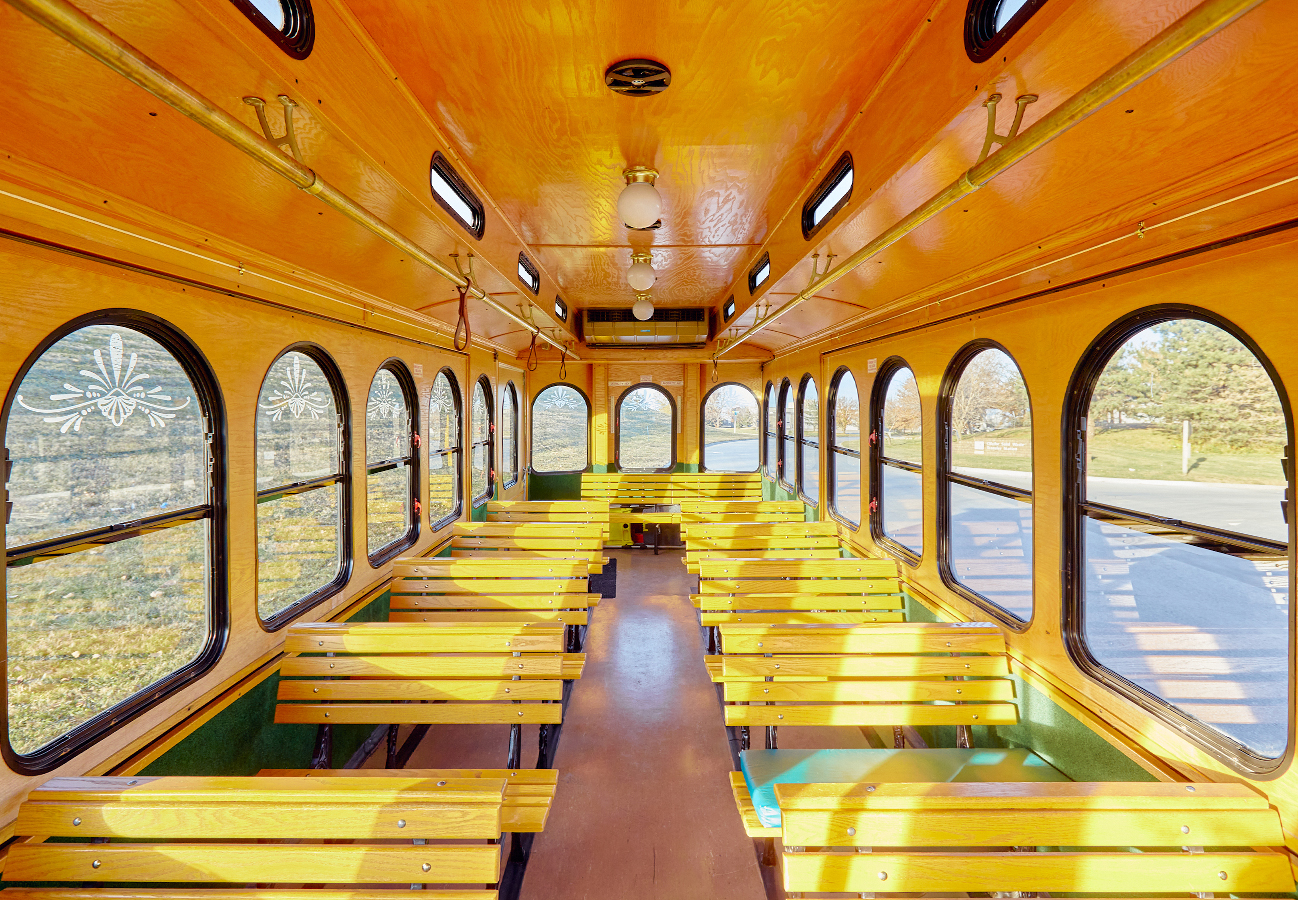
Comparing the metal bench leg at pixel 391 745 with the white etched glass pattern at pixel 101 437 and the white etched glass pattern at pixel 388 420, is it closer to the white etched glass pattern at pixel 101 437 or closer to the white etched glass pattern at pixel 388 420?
the white etched glass pattern at pixel 101 437

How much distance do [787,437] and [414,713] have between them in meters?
6.85

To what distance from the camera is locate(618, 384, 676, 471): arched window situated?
33.0 feet

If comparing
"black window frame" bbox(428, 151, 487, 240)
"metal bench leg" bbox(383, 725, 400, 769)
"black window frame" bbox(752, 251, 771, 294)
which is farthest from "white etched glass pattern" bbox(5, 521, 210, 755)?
"black window frame" bbox(752, 251, 771, 294)

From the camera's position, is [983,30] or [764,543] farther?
[764,543]

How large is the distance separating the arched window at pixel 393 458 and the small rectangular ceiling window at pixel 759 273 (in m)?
3.11

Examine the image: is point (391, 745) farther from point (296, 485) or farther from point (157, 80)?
point (157, 80)

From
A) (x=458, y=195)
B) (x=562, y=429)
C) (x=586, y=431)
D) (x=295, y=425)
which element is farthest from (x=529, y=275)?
(x=562, y=429)

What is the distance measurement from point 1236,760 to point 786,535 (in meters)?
3.42

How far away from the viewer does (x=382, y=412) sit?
484cm

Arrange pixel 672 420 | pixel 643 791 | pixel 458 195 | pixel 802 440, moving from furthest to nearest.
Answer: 1. pixel 672 420
2. pixel 802 440
3. pixel 643 791
4. pixel 458 195

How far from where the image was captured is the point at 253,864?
1.55 m

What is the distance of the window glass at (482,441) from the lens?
7.48 m

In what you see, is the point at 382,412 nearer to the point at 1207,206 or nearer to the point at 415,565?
the point at 415,565

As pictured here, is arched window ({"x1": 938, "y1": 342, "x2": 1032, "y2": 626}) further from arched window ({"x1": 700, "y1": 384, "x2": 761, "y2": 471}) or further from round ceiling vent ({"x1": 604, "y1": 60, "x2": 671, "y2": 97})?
arched window ({"x1": 700, "y1": 384, "x2": 761, "y2": 471})
